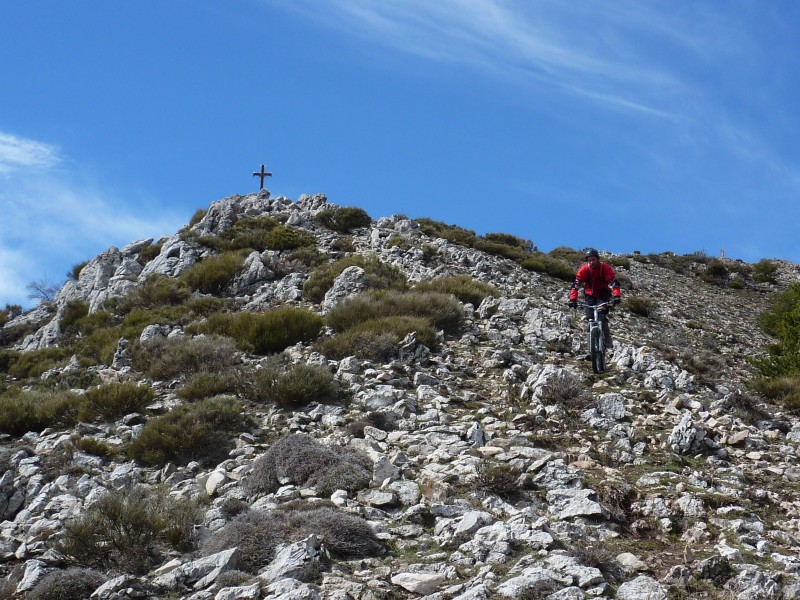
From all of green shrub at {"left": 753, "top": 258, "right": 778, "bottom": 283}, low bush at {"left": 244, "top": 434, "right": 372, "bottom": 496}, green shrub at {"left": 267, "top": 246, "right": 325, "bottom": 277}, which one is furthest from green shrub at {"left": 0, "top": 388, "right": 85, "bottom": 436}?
green shrub at {"left": 753, "top": 258, "right": 778, "bottom": 283}

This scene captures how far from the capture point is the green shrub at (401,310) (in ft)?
50.3

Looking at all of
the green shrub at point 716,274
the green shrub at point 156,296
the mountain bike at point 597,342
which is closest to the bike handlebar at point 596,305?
the mountain bike at point 597,342

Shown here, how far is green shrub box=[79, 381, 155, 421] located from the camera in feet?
37.2

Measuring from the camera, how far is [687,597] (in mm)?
Answer: 5414

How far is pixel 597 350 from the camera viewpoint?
12.7 metres

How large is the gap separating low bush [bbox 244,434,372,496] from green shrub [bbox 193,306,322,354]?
556 centimetres

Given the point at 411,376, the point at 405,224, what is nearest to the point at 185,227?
the point at 405,224

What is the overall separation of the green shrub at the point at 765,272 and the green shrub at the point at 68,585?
Answer: 4584 cm

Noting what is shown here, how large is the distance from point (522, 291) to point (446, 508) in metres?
14.1

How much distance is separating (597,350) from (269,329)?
634cm

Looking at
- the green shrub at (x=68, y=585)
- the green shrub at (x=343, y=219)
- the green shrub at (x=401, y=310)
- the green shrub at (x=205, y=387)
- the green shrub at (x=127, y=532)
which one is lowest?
the green shrub at (x=68, y=585)

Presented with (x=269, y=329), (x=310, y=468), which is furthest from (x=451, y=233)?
(x=310, y=468)

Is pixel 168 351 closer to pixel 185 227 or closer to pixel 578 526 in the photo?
pixel 578 526

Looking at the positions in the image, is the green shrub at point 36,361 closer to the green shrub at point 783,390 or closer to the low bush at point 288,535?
the low bush at point 288,535
